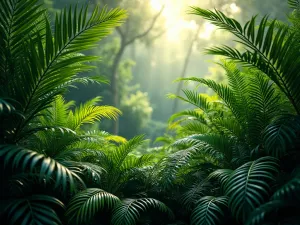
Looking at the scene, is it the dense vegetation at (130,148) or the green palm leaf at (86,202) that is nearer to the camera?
the dense vegetation at (130,148)

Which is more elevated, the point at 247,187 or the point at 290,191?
the point at 290,191

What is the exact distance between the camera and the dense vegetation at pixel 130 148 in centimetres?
225

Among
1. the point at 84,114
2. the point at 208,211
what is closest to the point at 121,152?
the point at 84,114

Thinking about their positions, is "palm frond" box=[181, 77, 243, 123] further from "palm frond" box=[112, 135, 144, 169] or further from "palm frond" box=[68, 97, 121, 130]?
"palm frond" box=[68, 97, 121, 130]

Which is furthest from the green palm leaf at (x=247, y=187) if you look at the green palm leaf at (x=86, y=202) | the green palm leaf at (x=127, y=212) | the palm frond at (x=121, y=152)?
the palm frond at (x=121, y=152)

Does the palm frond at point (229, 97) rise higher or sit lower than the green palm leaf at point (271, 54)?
lower

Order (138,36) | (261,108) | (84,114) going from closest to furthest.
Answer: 1. (261,108)
2. (84,114)
3. (138,36)

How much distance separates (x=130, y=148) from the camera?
130 inches

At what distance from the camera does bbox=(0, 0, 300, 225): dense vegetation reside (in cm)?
225

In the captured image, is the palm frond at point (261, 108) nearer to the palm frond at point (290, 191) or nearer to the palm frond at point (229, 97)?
the palm frond at point (229, 97)

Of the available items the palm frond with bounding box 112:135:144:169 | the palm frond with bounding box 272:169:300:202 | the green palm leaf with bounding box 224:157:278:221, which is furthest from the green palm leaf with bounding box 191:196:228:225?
the palm frond with bounding box 112:135:144:169

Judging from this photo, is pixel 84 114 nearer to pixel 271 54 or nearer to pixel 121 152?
pixel 121 152

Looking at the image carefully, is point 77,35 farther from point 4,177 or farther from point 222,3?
point 222,3

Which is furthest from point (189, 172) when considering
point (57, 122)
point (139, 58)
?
point (139, 58)
